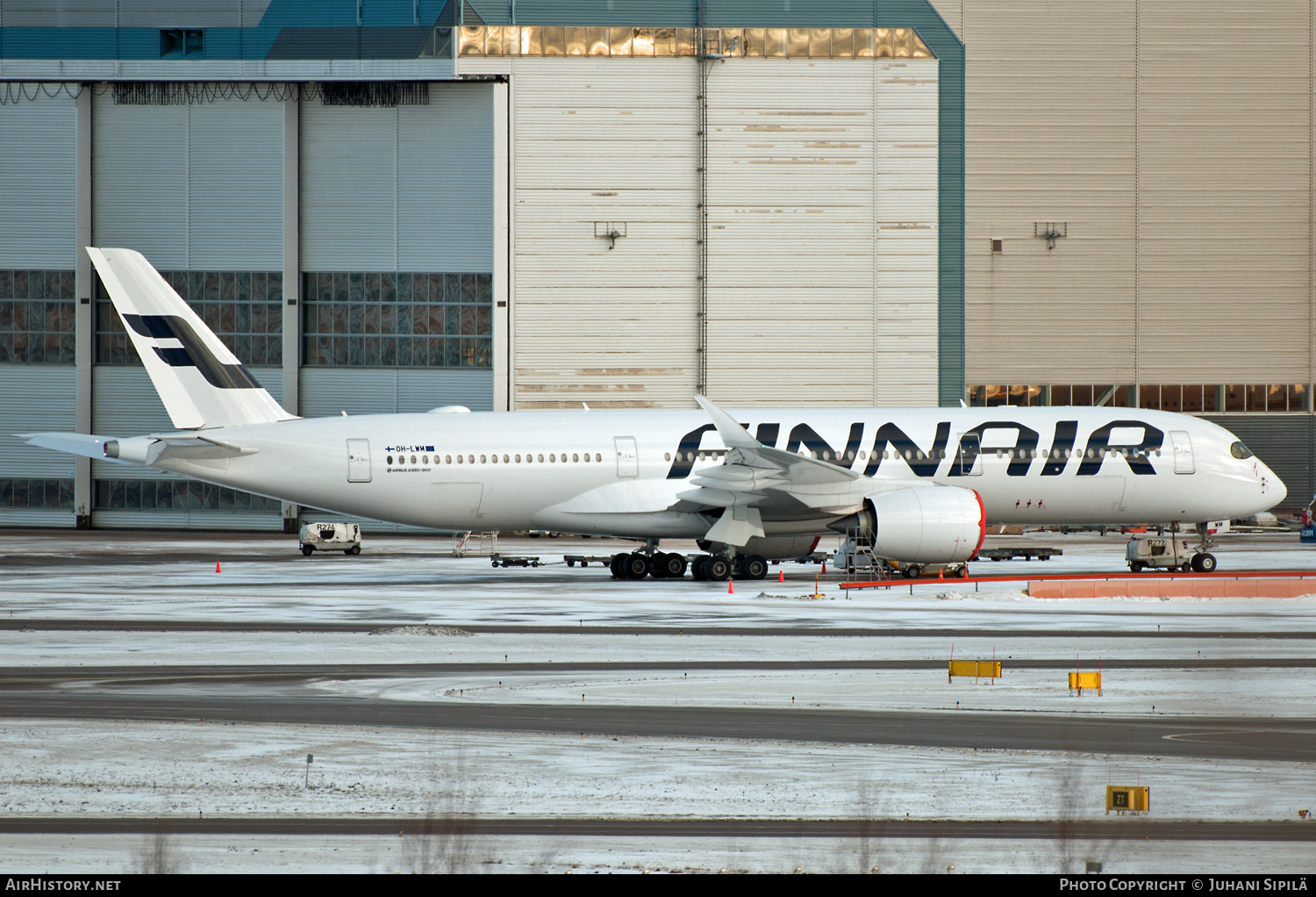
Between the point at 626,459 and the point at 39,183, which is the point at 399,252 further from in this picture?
the point at 626,459

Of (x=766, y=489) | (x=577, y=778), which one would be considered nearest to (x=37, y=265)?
(x=766, y=489)

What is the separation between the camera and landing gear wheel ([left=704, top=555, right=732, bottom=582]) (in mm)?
34406

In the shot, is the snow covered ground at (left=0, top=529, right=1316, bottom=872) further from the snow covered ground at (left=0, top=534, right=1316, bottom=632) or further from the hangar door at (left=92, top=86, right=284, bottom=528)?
the hangar door at (left=92, top=86, right=284, bottom=528)

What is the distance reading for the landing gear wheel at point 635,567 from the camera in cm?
3672

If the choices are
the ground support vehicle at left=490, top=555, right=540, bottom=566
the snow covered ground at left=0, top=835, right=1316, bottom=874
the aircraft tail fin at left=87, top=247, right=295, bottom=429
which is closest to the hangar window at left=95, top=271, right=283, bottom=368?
the ground support vehicle at left=490, top=555, right=540, bottom=566

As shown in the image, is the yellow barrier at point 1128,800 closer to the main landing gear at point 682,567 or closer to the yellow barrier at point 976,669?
the yellow barrier at point 976,669

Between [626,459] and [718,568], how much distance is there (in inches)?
149

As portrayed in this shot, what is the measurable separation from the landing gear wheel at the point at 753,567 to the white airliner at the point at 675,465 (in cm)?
4

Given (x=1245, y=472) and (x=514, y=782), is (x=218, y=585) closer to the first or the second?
(x=514, y=782)

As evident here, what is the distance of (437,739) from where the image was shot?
551 inches

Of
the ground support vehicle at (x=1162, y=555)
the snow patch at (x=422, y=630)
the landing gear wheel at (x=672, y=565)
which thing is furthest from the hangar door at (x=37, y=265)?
the ground support vehicle at (x=1162, y=555)

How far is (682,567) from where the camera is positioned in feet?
120

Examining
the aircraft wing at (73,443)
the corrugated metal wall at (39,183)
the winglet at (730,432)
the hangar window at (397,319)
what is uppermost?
the corrugated metal wall at (39,183)
